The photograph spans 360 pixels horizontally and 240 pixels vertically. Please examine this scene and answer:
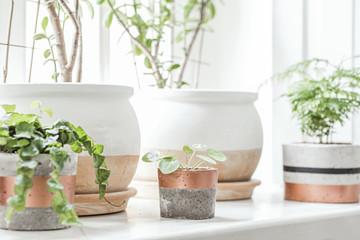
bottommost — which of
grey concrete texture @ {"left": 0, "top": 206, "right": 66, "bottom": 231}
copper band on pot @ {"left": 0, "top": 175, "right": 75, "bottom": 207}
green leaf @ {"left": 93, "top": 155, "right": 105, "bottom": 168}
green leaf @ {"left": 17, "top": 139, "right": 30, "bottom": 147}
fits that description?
grey concrete texture @ {"left": 0, "top": 206, "right": 66, "bottom": 231}

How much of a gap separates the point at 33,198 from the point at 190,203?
0.25 m

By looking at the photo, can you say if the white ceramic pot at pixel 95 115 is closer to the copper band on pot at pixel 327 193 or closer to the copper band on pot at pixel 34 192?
the copper band on pot at pixel 34 192

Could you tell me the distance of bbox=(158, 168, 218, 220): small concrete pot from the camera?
85 centimetres

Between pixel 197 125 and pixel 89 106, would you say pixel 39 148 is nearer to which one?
pixel 89 106

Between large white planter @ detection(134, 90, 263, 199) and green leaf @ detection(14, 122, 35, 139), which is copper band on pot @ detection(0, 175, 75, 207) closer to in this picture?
green leaf @ detection(14, 122, 35, 139)

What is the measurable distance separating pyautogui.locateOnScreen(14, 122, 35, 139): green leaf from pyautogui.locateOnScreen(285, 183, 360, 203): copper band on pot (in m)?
0.58

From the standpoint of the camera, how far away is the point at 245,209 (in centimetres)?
98

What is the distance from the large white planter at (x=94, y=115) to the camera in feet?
2.78

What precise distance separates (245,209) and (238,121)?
18 centimetres

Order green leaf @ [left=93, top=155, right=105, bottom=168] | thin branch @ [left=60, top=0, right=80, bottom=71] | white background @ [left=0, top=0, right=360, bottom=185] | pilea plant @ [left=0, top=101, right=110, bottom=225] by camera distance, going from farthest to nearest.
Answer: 1. white background @ [left=0, top=0, right=360, bottom=185]
2. thin branch @ [left=60, top=0, right=80, bottom=71]
3. green leaf @ [left=93, top=155, right=105, bottom=168]
4. pilea plant @ [left=0, top=101, right=110, bottom=225]

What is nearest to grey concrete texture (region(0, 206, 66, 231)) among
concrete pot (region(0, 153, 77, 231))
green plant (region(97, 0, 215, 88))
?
concrete pot (region(0, 153, 77, 231))

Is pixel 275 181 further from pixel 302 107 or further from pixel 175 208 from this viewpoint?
pixel 175 208

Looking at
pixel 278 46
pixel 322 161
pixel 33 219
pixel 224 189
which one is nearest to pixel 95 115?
pixel 33 219

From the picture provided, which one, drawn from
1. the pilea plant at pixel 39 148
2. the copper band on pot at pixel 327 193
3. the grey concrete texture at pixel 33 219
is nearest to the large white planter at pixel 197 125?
the copper band on pot at pixel 327 193
